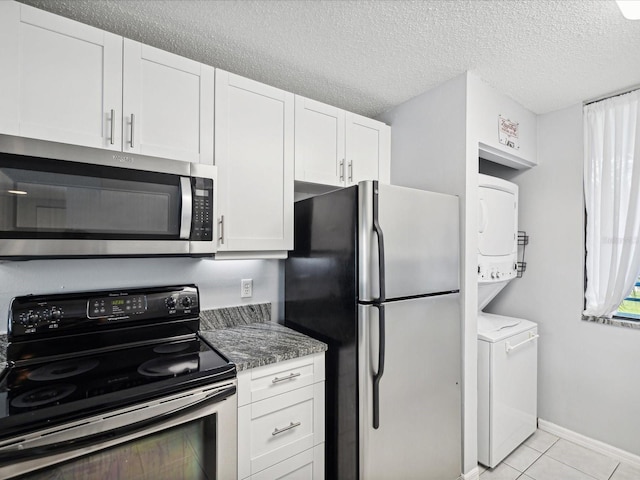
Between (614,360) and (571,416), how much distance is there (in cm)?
54

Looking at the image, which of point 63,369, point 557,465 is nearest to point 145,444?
point 63,369

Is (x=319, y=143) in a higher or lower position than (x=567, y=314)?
higher

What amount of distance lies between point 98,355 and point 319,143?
5.34ft

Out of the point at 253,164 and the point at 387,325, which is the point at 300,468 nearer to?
the point at 387,325

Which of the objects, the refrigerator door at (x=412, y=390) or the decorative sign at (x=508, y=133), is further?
the decorative sign at (x=508, y=133)

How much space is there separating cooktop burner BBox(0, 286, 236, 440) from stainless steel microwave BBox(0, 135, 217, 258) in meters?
0.36

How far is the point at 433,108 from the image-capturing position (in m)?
2.22

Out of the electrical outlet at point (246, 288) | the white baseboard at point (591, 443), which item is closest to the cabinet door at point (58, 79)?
the electrical outlet at point (246, 288)

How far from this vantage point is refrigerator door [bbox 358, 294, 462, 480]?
1.61m

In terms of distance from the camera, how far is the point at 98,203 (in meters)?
1.40

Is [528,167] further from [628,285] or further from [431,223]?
[431,223]

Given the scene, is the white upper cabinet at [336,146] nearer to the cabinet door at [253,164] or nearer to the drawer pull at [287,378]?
the cabinet door at [253,164]

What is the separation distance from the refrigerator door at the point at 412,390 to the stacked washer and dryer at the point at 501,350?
30cm

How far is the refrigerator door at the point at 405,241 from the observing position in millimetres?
1610
